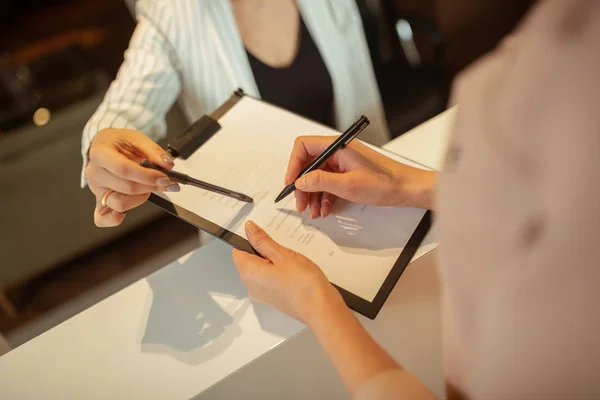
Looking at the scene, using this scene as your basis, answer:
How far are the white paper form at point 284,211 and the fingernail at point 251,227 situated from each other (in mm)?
29

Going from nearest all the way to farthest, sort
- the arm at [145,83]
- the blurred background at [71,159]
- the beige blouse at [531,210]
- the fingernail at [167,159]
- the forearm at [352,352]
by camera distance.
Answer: the beige blouse at [531,210] < the forearm at [352,352] < the fingernail at [167,159] < the arm at [145,83] < the blurred background at [71,159]

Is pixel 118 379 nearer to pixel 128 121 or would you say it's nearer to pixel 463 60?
pixel 128 121

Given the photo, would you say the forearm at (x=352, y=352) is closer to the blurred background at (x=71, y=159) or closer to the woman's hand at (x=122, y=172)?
the woman's hand at (x=122, y=172)

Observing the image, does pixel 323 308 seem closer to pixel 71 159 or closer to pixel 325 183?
pixel 325 183

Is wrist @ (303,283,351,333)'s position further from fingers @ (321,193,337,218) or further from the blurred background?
the blurred background

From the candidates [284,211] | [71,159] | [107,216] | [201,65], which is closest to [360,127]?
[284,211]

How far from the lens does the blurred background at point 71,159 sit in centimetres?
121

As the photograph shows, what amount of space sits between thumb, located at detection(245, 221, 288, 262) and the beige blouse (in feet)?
0.86

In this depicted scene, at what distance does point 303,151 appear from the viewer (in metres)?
0.62

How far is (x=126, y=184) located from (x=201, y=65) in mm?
422

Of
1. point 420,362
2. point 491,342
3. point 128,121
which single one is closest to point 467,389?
point 491,342

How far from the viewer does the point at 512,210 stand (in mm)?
230

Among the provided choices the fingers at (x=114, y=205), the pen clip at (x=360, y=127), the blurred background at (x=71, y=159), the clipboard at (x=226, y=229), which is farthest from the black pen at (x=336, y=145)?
the blurred background at (x=71, y=159)

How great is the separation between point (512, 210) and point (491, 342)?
0.29 ft
